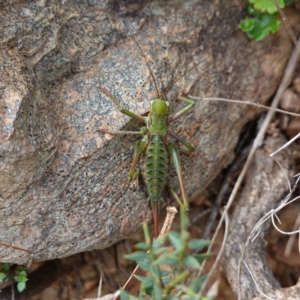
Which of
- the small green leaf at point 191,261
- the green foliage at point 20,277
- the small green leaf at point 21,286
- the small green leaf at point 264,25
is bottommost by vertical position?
the small green leaf at point 191,261

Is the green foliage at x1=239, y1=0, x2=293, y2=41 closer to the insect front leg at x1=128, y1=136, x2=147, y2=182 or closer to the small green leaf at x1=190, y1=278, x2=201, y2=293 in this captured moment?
the insect front leg at x1=128, y1=136, x2=147, y2=182

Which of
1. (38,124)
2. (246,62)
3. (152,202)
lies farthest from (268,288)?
(38,124)

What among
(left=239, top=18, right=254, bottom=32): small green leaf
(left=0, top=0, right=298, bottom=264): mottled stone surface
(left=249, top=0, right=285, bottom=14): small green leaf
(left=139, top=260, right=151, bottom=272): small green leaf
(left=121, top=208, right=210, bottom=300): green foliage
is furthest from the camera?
(left=239, top=18, right=254, bottom=32): small green leaf

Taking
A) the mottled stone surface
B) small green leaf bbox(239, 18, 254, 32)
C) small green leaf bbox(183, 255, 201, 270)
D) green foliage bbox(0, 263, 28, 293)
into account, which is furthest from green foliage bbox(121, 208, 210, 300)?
small green leaf bbox(239, 18, 254, 32)

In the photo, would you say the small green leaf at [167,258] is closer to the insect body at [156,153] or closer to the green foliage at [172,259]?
the green foliage at [172,259]

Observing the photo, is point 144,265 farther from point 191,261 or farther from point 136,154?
point 136,154

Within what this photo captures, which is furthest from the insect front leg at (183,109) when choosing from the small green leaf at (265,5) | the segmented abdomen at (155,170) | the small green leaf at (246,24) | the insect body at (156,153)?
the small green leaf at (265,5)

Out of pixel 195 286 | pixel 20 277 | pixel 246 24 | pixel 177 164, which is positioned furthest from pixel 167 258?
pixel 246 24
